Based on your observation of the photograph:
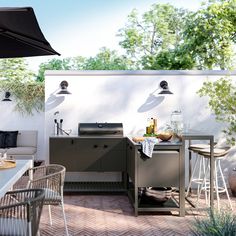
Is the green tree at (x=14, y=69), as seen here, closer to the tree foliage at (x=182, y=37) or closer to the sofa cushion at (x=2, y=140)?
the tree foliage at (x=182, y=37)

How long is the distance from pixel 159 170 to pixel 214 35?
590 inches

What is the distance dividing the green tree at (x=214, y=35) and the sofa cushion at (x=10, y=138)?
12.1 m

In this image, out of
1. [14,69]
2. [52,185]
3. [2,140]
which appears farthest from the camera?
[14,69]

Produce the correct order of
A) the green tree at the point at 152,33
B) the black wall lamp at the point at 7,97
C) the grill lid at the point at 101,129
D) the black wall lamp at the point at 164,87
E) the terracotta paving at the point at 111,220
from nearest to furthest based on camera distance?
the terracotta paving at the point at 111,220, the grill lid at the point at 101,129, the black wall lamp at the point at 164,87, the black wall lamp at the point at 7,97, the green tree at the point at 152,33

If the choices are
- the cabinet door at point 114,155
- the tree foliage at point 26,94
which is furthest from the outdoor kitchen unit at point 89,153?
the tree foliage at point 26,94

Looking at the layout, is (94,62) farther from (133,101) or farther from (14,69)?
(133,101)

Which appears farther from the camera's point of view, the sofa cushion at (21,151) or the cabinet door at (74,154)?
the sofa cushion at (21,151)

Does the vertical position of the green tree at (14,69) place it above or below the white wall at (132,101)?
above

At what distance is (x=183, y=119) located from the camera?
6.62 meters

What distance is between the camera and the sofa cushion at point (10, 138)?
28.1ft

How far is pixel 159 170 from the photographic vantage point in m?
4.75

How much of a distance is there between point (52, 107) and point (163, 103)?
1993mm

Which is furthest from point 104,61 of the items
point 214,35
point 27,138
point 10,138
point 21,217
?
point 21,217

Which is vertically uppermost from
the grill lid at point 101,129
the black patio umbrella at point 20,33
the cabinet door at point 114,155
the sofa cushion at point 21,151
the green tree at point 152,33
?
the green tree at point 152,33
